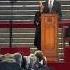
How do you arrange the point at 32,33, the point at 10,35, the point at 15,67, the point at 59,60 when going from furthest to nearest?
the point at 32,33
the point at 10,35
the point at 59,60
the point at 15,67

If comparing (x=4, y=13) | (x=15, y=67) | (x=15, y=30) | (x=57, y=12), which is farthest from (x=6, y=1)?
(x=15, y=67)

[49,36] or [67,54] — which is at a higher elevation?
[49,36]

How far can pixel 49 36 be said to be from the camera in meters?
5.82

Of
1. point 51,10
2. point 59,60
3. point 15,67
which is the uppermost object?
point 51,10

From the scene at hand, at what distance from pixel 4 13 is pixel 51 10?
136 inches

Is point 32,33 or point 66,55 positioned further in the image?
point 32,33

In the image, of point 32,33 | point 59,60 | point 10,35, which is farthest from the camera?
point 32,33

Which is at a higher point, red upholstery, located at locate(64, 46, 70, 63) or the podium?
the podium

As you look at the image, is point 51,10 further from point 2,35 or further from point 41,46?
point 2,35

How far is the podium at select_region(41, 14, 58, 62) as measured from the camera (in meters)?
5.79

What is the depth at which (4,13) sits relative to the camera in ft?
30.2

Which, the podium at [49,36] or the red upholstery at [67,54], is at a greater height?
the podium at [49,36]

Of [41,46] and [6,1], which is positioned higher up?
[6,1]

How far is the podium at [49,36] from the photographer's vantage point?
19.0 feet
